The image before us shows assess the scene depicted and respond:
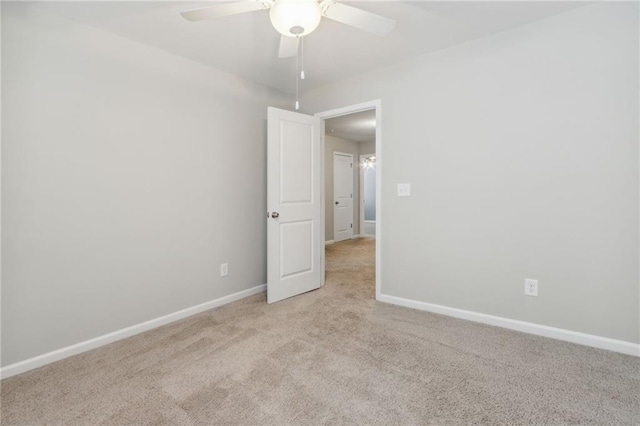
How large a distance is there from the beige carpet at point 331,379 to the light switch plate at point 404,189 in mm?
1149

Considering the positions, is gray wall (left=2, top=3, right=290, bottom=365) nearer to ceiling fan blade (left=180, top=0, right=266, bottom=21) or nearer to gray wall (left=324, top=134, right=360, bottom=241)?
ceiling fan blade (left=180, top=0, right=266, bottom=21)

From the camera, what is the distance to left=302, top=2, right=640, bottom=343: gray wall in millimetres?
1992

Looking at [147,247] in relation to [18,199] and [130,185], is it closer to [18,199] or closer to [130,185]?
[130,185]

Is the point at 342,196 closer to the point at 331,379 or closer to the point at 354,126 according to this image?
the point at 354,126

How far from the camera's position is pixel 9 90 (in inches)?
72.6

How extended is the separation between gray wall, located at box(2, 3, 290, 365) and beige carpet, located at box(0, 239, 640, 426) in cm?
34

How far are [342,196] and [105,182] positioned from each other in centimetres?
523

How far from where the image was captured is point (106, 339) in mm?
2242

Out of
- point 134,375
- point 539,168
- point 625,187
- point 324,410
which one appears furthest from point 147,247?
point 625,187

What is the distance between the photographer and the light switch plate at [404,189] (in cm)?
285

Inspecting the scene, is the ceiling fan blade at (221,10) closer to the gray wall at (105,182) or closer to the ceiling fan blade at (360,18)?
the ceiling fan blade at (360,18)

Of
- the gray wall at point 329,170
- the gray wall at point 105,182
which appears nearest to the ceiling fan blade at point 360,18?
the gray wall at point 105,182

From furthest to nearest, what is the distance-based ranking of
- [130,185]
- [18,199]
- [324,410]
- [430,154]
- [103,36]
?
[430,154] < [130,185] < [103,36] < [18,199] < [324,410]

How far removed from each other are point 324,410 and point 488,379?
98cm
